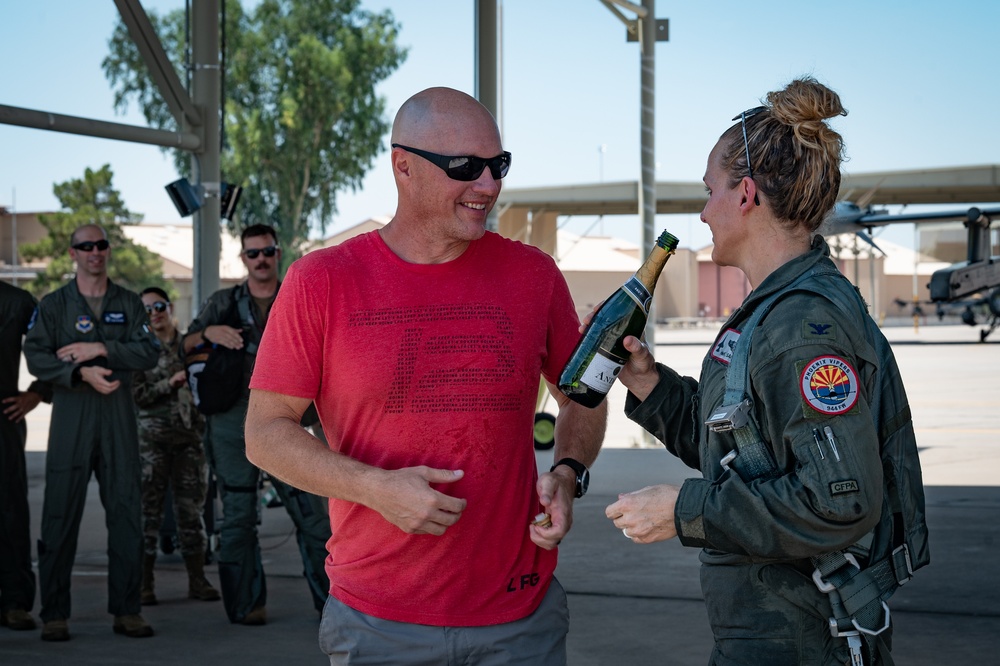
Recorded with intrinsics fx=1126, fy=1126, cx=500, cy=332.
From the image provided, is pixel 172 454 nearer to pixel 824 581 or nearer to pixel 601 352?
pixel 601 352

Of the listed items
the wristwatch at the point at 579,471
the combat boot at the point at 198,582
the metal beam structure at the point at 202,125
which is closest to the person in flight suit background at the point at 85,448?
the combat boot at the point at 198,582

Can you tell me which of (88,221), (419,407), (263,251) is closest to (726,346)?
(419,407)

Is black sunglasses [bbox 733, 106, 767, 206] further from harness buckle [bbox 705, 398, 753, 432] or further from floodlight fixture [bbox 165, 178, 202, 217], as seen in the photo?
floodlight fixture [bbox 165, 178, 202, 217]

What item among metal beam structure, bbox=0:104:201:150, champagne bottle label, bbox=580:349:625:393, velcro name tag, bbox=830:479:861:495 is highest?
metal beam structure, bbox=0:104:201:150

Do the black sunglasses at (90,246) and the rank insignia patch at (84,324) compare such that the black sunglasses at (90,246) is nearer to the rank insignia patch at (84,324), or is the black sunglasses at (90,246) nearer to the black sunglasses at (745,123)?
the rank insignia patch at (84,324)

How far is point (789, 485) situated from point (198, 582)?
6068 mm

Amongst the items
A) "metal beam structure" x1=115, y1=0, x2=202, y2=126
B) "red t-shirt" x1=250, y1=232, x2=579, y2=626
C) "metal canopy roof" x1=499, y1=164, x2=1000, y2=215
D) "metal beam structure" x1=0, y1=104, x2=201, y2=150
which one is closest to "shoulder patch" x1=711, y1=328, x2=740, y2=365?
"red t-shirt" x1=250, y1=232, x2=579, y2=626

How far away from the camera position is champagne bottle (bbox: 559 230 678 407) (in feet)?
9.20

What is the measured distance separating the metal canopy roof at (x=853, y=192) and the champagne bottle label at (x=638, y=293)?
3256 cm

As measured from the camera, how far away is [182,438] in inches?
308

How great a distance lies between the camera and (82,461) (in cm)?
642

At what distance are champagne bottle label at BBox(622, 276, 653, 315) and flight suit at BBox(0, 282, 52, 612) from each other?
4.95 metres

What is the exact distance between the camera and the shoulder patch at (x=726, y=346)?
7.88 feet

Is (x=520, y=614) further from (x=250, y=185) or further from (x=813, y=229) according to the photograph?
(x=250, y=185)
